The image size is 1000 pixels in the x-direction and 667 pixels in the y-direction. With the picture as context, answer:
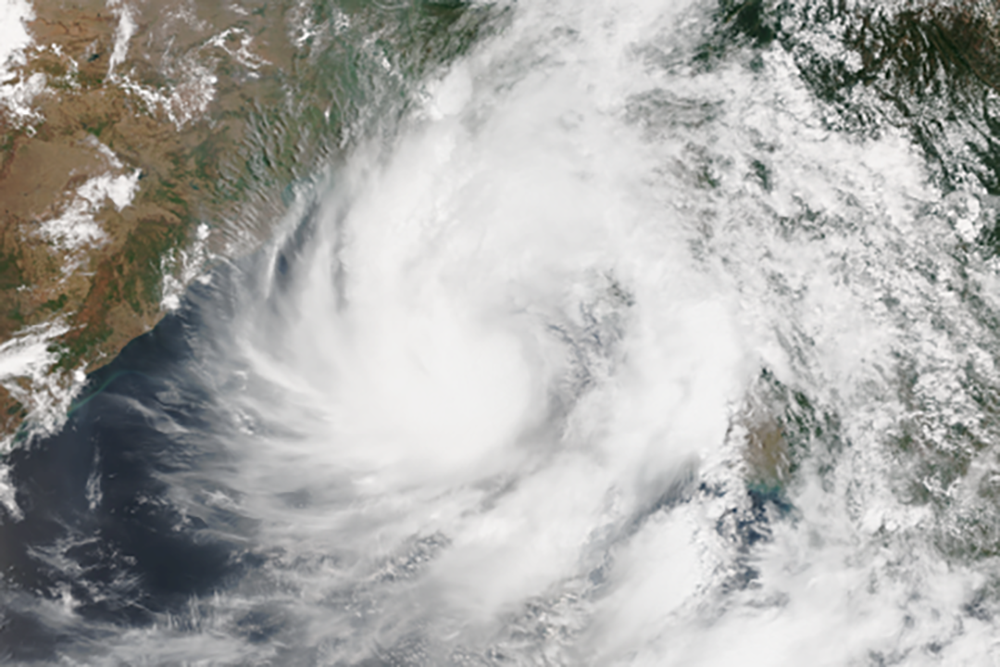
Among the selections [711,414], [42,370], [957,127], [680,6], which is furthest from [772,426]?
[42,370]

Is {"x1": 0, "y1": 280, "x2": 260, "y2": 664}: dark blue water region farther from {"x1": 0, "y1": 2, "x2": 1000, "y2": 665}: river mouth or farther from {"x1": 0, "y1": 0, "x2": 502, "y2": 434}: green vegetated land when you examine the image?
{"x1": 0, "y1": 0, "x2": 502, "y2": 434}: green vegetated land

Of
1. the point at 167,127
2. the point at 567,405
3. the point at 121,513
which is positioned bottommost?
the point at 567,405

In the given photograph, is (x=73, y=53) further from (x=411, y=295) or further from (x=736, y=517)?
(x=736, y=517)

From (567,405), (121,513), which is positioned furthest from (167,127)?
(567,405)

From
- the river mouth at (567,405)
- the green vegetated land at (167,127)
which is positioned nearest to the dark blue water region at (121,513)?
the river mouth at (567,405)

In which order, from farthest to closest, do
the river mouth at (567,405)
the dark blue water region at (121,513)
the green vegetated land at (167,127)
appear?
the green vegetated land at (167,127) < the dark blue water region at (121,513) < the river mouth at (567,405)

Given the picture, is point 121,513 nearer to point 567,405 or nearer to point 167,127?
point 167,127

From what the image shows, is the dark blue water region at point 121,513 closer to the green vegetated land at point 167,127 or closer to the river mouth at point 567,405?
the river mouth at point 567,405
